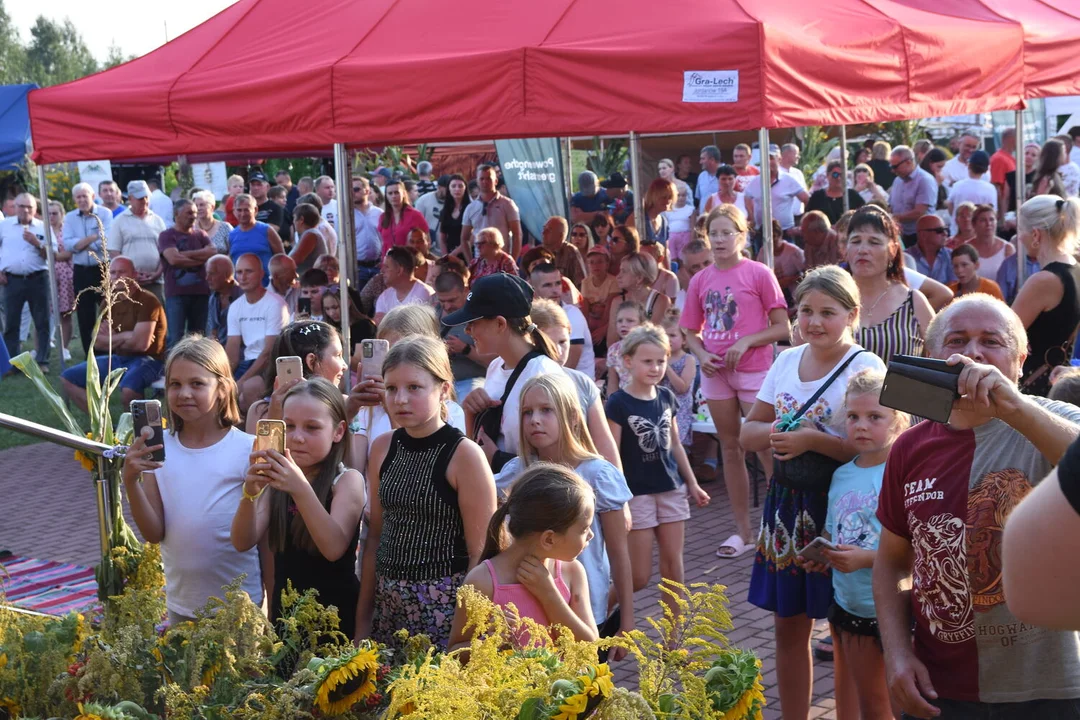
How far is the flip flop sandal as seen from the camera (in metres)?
6.34

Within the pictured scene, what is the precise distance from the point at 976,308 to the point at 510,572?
1330mm

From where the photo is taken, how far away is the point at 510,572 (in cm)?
302

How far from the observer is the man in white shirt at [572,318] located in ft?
23.5

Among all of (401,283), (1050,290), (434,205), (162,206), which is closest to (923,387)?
(1050,290)

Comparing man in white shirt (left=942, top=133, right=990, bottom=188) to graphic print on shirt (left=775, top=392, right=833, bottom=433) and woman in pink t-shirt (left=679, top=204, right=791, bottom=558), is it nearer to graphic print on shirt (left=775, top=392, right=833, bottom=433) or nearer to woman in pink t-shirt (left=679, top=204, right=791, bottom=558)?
woman in pink t-shirt (left=679, top=204, right=791, bottom=558)

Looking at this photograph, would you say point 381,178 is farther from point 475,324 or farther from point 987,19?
point 475,324

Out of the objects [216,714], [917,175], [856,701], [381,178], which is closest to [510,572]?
[216,714]

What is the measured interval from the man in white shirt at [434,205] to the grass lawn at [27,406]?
4.68 m

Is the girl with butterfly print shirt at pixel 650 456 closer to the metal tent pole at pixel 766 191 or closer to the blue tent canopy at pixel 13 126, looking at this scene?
the metal tent pole at pixel 766 191

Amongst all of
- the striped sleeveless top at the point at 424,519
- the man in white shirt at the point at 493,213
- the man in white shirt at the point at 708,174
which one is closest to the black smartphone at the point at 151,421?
the striped sleeveless top at the point at 424,519

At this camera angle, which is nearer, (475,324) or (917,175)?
(475,324)

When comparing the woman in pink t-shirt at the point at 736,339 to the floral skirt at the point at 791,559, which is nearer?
the floral skirt at the point at 791,559

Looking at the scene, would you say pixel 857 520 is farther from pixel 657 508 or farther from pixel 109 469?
pixel 109 469

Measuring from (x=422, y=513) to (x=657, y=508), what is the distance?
1874mm
